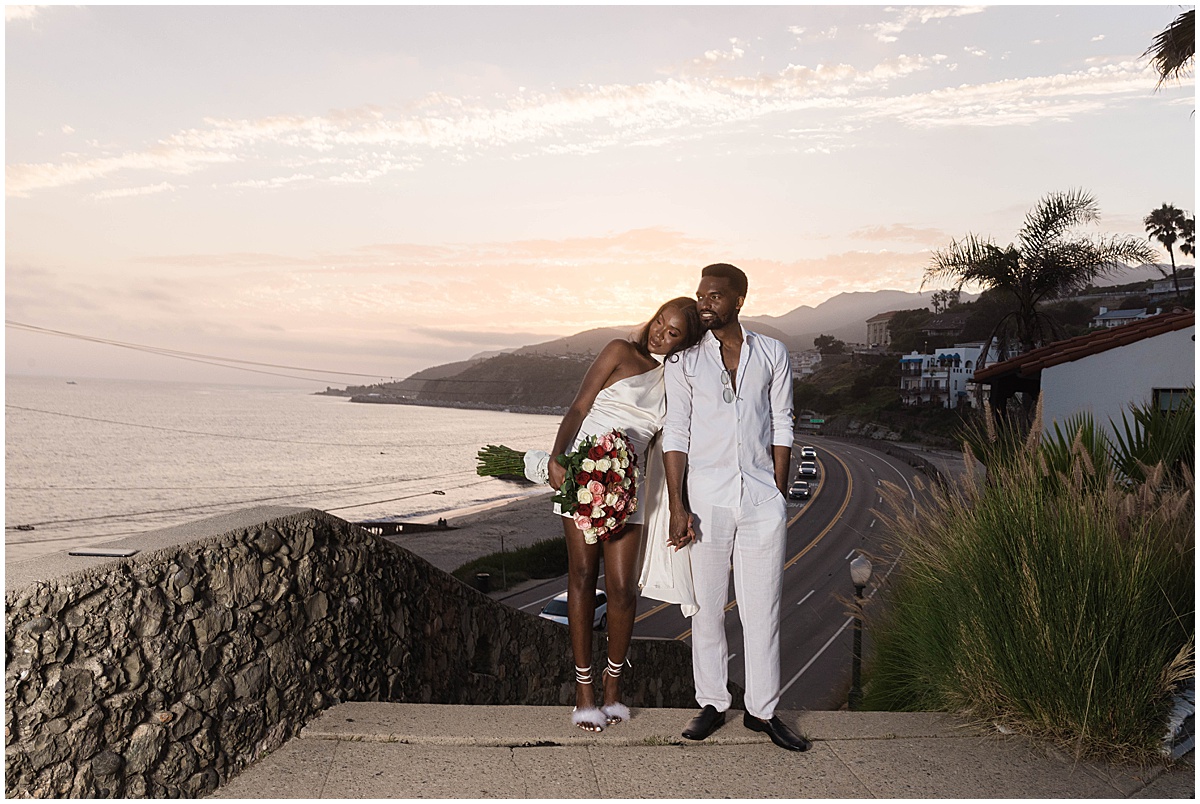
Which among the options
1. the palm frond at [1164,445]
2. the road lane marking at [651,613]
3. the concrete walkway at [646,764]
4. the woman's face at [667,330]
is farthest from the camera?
the road lane marking at [651,613]

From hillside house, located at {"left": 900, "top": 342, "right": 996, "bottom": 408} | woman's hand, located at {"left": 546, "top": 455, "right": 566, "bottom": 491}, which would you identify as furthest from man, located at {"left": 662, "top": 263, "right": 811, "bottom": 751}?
hillside house, located at {"left": 900, "top": 342, "right": 996, "bottom": 408}

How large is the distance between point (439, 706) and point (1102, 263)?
2322 cm

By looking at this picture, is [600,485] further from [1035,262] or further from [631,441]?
[1035,262]

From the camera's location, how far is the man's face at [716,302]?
3865 mm

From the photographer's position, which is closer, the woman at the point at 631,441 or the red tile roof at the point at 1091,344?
the woman at the point at 631,441

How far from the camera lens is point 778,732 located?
3844 millimetres

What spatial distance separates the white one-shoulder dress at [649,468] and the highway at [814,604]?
2.48 m

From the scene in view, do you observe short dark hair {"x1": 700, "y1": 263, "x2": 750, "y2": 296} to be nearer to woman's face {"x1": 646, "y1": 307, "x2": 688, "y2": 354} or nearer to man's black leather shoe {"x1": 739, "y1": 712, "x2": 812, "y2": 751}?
woman's face {"x1": 646, "y1": 307, "x2": 688, "y2": 354}

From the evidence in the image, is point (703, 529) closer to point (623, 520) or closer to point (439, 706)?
point (623, 520)

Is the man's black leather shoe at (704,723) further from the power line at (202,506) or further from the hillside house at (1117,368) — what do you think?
the power line at (202,506)

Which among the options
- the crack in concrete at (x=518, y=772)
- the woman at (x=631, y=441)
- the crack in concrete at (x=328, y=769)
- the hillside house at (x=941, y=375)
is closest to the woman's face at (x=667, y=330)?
the woman at (x=631, y=441)

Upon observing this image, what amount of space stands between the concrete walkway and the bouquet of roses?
3.03 feet

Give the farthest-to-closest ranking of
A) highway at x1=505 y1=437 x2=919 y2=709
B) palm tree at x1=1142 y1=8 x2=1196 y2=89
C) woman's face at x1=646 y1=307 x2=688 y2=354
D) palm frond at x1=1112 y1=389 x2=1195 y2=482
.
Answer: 1. highway at x1=505 y1=437 x2=919 y2=709
2. palm tree at x1=1142 y1=8 x2=1196 y2=89
3. palm frond at x1=1112 y1=389 x2=1195 y2=482
4. woman's face at x1=646 y1=307 x2=688 y2=354

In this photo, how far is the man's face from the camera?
12.7ft
